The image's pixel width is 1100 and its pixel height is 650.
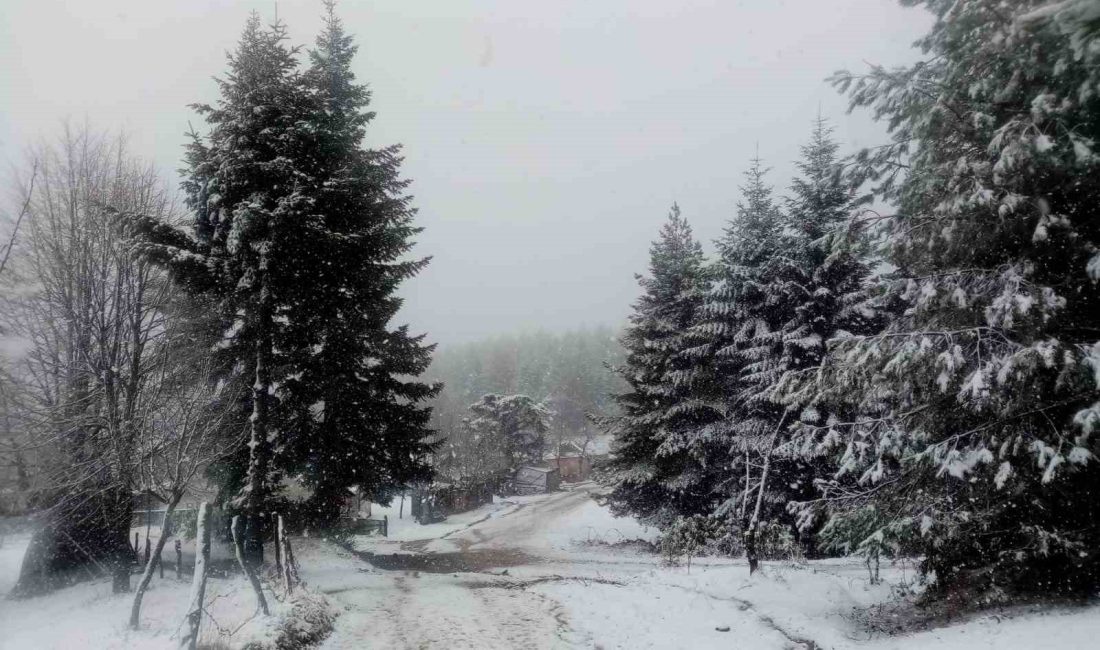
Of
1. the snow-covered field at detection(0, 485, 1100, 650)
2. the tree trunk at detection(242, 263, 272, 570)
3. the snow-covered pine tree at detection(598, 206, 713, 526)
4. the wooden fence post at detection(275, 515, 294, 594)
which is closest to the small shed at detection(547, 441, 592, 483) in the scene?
the snow-covered pine tree at detection(598, 206, 713, 526)

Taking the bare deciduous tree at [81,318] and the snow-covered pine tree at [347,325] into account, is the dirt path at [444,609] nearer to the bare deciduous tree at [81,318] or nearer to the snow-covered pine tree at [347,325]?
the snow-covered pine tree at [347,325]

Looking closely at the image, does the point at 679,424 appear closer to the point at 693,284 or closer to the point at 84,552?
the point at 693,284

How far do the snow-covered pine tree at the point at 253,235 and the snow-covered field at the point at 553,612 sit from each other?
3110 millimetres

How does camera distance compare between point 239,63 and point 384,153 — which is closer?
point 239,63

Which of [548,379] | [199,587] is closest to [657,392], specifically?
[199,587]

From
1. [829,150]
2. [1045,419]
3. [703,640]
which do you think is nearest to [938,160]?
[1045,419]

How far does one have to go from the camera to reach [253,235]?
524 inches

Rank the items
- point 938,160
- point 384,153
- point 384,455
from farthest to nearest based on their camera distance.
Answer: point 384,153
point 384,455
point 938,160

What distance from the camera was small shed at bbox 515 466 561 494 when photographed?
5192 cm

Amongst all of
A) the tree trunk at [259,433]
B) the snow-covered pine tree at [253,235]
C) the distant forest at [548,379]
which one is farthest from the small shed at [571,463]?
the snow-covered pine tree at [253,235]

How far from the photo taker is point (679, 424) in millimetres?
21656

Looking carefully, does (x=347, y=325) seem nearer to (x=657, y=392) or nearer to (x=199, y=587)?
(x=199, y=587)

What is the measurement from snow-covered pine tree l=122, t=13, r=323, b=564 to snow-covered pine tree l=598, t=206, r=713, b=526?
13047mm

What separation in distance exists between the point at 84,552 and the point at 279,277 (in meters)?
8.35
